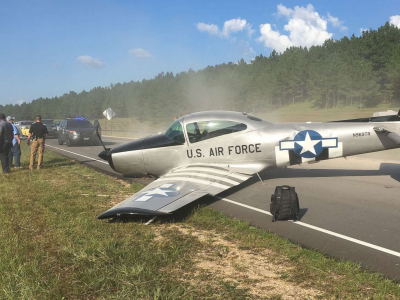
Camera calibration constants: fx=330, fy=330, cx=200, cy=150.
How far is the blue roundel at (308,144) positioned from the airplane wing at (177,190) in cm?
160

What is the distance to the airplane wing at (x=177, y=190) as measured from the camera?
18.2 ft

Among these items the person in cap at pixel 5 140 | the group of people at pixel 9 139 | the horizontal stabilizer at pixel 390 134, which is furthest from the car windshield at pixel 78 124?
the horizontal stabilizer at pixel 390 134

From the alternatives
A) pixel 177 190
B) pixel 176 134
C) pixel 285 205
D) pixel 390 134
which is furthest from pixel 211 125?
pixel 390 134

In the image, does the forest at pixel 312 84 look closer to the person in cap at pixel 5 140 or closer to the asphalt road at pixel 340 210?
the asphalt road at pixel 340 210

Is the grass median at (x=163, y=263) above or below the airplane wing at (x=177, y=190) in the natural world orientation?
below

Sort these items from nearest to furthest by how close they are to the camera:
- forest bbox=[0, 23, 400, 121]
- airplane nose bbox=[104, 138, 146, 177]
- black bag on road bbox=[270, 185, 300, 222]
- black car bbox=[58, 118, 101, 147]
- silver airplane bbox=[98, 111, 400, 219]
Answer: black bag on road bbox=[270, 185, 300, 222], silver airplane bbox=[98, 111, 400, 219], airplane nose bbox=[104, 138, 146, 177], black car bbox=[58, 118, 101, 147], forest bbox=[0, 23, 400, 121]

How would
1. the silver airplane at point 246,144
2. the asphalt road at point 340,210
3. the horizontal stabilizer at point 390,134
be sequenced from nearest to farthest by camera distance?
the asphalt road at point 340,210 → the horizontal stabilizer at point 390,134 → the silver airplane at point 246,144

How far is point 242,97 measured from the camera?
300ft

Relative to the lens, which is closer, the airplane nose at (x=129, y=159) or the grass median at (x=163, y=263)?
the grass median at (x=163, y=263)

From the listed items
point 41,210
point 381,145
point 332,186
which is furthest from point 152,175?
point 381,145

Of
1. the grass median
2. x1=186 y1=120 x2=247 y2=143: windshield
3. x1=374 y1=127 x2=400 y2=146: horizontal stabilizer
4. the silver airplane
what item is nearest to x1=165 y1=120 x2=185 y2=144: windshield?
the silver airplane

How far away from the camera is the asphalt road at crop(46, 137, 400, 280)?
4766mm

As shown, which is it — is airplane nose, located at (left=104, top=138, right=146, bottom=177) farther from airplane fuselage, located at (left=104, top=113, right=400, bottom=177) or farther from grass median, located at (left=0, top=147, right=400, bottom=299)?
grass median, located at (left=0, top=147, right=400, bottom=299)

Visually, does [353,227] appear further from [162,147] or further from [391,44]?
[391,44]
